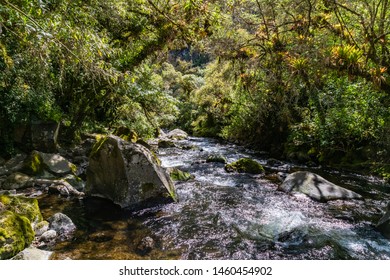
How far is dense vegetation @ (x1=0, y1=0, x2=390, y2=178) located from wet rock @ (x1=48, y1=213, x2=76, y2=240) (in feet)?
9.70

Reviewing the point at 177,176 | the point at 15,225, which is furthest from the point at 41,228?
the point at 177,176

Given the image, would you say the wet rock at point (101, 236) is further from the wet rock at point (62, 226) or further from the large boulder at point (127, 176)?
the large boulder at point (127, 176)

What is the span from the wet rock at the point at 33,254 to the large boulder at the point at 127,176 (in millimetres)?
2729

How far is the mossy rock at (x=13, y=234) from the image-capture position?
14.0 ft

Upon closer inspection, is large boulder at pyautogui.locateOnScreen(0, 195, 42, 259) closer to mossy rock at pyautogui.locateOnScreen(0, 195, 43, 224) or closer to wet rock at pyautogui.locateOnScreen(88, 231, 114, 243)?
mossy rock at pyautogui.locateOnScreen(0, 195, 43, 224)

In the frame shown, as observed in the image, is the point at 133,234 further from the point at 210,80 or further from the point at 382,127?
the point at 210,80

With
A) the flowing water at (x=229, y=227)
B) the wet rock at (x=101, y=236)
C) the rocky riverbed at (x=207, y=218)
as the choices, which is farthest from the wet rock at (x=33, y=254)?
the wet rock at (x=101, y=236)

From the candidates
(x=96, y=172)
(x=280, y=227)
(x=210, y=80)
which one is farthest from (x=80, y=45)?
(x=210, y=80)

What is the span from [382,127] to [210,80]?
709 inches

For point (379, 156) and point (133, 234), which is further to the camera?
point (379, 156)

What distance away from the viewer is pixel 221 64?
13.3 metres

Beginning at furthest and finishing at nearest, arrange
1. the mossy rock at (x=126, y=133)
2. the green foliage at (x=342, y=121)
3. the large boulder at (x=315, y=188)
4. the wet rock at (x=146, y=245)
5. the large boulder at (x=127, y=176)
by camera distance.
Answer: the mossy rock at (x=126, y=133), the green foliage at (x=342, y=121), the large boulder at (x=315, y=188), the large boulder at (x=127, y=176), the wet rock at (x=146, y=245)

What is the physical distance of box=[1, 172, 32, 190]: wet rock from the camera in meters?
8.16
